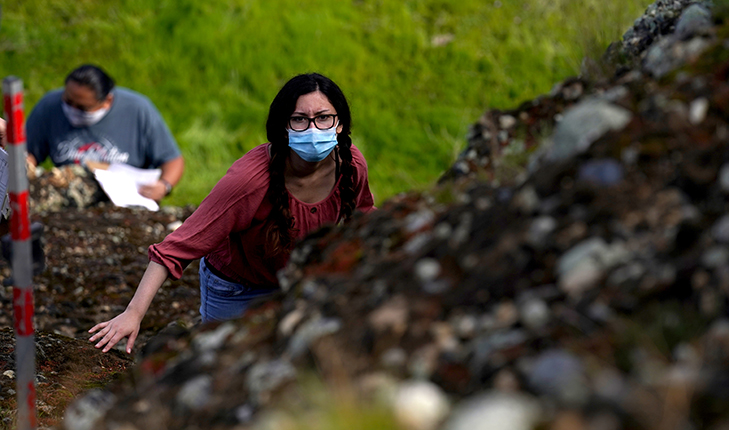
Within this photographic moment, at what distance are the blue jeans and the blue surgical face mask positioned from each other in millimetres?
735

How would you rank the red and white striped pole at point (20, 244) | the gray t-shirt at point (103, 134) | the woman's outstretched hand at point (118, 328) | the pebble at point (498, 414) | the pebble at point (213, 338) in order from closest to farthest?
the pebble at point (498, 414), the pebble at point (213, 338), the red and white striped pole at point (20, 244), the woman's outstretched hand at point (118, 328), the gray t-shirt at point (103, 134)

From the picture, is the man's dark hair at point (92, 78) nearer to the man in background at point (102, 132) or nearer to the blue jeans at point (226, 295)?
the man in background at point (102, 132)

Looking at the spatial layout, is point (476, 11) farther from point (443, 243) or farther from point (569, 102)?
point (443, 243)

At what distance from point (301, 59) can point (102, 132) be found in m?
3.70

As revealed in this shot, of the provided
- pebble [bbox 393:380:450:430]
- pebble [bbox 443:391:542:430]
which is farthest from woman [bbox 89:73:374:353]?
pebble [bbox 443:391:542:430]

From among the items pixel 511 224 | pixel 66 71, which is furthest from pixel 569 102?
pixel 66 71

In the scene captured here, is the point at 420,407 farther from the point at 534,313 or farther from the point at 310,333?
the point at 310,333

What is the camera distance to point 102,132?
22.7ft

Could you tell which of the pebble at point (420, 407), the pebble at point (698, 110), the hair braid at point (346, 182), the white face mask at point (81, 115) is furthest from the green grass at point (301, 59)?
the pebble at point (420, 407)

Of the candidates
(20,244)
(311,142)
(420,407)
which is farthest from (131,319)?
(420,407)

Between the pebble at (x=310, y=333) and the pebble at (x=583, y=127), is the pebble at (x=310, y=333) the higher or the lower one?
the lower one

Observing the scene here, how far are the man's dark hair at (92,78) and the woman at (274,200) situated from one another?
141 inches

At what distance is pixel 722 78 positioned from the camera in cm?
205

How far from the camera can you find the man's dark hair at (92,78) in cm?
655
